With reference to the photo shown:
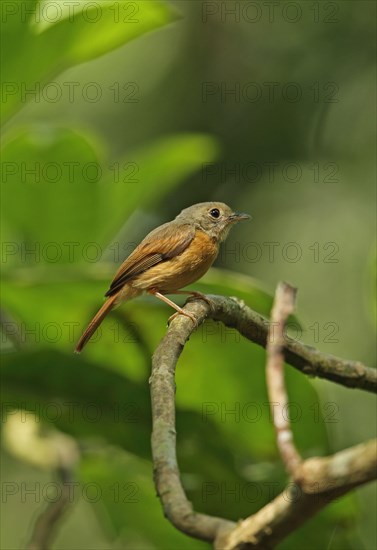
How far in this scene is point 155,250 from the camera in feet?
12.1

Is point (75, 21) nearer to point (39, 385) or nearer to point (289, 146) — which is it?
point (39, 385)

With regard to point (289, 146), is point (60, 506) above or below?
below

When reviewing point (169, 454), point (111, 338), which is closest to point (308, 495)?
point (169, 454)

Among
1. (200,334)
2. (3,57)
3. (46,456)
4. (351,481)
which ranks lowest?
Answer: (46,456)

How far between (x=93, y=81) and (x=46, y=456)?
609 centimetres

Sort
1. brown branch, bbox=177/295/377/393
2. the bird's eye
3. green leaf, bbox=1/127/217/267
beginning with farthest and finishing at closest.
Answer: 1. the bird's eye
2. green leaf, bbox=1/127/217/267
3. brown branch, bbox=177/295/377/393

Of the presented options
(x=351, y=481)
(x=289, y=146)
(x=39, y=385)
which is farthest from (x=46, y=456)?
(x=289, y=146)

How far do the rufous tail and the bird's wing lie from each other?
1.58 ft

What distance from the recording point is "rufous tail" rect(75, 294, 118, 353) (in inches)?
112

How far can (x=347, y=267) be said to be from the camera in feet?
29.0

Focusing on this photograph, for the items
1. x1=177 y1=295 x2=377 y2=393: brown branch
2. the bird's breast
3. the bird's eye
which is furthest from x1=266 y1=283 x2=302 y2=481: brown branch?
the bird's eye

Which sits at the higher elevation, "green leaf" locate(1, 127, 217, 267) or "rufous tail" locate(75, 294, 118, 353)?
"green leaf" locate(1, 127, 217, 267)

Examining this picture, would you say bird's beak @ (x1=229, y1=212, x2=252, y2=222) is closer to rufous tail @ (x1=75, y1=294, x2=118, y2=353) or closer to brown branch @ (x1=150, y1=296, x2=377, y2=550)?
rufous tail @ (x1=75, y1=294, x2=118, y2=353)

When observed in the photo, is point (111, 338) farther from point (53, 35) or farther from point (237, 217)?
point (237, 217)
